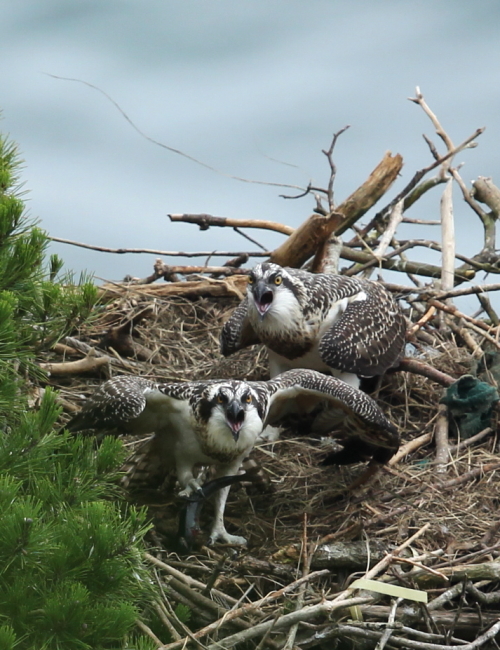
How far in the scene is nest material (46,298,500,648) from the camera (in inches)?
168

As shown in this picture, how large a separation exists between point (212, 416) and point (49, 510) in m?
1.18

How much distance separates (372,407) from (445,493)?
0.84m

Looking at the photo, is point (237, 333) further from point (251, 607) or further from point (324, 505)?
point (251, 607)

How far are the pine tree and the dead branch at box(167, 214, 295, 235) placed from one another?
322cm

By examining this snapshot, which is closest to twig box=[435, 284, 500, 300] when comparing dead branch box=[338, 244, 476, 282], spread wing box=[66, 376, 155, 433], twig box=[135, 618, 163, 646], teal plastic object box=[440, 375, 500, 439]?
dead branch box=[338, 244, 476, 282]

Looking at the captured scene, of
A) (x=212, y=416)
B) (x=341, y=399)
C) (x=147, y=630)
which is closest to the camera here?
(x=147, y=630)

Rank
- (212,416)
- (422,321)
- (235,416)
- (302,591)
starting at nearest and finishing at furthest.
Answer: (302,591) → (235,416) → (212,416) → (422,321)

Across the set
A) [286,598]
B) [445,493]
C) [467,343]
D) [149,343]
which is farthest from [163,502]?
[467,343]

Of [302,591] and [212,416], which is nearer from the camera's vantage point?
[302,591]

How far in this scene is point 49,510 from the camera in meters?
3.30

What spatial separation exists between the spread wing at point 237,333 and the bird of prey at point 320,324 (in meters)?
0.11

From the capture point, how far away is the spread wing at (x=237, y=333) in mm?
5891

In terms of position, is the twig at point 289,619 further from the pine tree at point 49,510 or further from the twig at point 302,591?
the pine tree at point 49,510

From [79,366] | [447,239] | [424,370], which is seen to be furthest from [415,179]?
[79,366]
